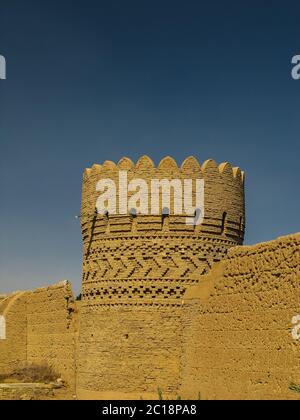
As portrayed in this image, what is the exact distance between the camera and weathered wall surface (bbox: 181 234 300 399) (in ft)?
48.8

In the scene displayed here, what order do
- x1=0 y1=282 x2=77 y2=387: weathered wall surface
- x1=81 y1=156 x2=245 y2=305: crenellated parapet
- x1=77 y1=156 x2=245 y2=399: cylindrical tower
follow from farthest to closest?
x1=0 y1=282 x2=77 y2=387: weathered wall surface → x1=81 y1=156 x2=245 y2=305: crenellated parapet → x1=77 y1=156 x2=245 y2=399: cylindrical tower

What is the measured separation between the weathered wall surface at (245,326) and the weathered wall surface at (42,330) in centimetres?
511

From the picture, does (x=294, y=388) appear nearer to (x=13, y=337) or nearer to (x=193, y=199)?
(x=193, y=199)

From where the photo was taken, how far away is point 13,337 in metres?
25.8

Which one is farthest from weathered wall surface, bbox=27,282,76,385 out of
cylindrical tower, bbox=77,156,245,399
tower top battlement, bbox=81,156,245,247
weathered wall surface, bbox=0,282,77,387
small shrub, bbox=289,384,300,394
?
small shrub, bbox=289,384,300,394

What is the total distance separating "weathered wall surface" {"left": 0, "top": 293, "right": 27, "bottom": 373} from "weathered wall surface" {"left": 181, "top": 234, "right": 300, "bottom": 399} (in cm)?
886

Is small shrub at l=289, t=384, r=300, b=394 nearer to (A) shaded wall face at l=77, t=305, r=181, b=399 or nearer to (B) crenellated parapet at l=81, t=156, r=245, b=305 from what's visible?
(A) shaded wall face at l=77, t=305, r=181, b=399

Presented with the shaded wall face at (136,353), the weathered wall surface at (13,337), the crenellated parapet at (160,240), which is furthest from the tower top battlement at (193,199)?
the weathered wall surface at (13,337)

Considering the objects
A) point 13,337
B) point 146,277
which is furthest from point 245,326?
point 13,337

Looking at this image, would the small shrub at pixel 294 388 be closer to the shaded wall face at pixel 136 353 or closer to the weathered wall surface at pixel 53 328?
the shaded wall face at pixel 136 353

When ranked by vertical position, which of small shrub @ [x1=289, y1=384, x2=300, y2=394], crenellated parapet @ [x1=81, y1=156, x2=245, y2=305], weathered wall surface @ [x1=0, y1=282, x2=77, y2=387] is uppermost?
crenellated parapet @ [x1=81, y1=156, x2=245, y2=305]

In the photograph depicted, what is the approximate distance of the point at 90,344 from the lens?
65.9ft

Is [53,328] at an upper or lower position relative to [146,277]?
lower

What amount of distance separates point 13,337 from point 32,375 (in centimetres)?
254
